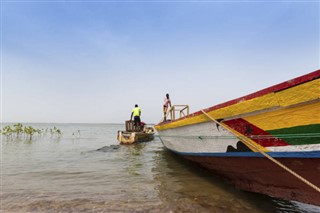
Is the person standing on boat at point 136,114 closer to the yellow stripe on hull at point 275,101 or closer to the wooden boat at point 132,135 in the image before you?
the wooden boat at point 132,135

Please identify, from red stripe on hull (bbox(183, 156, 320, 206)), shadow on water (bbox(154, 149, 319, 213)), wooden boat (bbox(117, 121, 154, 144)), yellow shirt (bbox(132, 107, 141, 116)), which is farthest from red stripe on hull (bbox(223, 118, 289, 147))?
wooden boat (bbox(117, 121, 154, 144))

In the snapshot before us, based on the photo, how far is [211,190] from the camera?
510 centimetres

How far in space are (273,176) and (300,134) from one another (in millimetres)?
955

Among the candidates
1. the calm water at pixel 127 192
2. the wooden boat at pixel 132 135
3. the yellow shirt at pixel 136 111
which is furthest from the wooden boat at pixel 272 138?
the wooden boat at pixel 132 135

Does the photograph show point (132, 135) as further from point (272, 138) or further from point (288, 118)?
point (288, 118)

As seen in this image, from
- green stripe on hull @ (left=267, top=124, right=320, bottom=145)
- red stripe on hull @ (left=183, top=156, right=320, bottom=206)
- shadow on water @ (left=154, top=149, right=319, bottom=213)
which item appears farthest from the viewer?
shadow on water @ (left=154, top=149, right=319, bottom=213)

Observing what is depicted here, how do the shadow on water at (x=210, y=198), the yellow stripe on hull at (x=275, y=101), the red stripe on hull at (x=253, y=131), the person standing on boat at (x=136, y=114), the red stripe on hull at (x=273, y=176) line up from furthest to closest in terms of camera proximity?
the person standing on boat at (x=136, y=114) → the shadow on water at (x=210, y=198) → the red stripe on hull at (x=253, y=131) → the red stripe on hull at (x=273, y=176) → the yellow stripe on hull at (x=275, y=101)

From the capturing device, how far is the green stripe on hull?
2846 millimetres

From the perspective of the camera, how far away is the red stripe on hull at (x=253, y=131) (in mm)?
3330

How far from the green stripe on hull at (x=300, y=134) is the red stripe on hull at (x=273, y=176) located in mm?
256

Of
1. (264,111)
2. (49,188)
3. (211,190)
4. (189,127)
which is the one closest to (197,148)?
(189,127)

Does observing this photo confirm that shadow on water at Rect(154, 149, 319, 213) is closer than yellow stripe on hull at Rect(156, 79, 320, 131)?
No

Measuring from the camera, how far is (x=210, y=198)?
15.1 ft

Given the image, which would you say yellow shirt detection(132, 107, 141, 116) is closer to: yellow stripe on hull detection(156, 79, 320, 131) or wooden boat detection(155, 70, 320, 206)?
wooden boat detection(155, 70, 320, 206)
